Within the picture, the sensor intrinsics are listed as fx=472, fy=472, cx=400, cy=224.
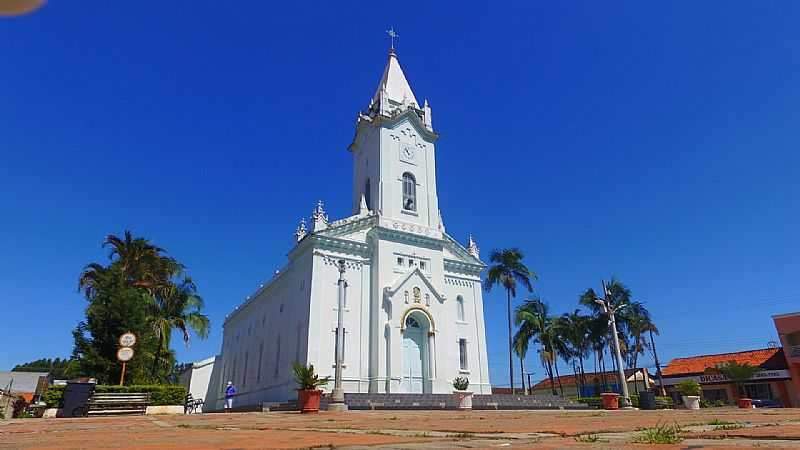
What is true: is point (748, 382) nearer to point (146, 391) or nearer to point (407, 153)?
point (407, 153)

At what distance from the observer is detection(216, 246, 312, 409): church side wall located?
27028mm

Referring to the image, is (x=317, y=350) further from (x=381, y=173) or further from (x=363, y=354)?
(x=381, y=173)

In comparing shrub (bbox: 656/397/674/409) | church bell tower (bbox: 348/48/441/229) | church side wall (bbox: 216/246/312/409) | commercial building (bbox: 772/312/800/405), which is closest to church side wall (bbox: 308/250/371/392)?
church side wall (bbox: 216/246/312/409)

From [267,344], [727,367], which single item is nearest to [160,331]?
[267,344]

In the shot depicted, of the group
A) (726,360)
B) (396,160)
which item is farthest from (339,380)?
(726,360)

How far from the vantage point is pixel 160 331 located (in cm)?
2939

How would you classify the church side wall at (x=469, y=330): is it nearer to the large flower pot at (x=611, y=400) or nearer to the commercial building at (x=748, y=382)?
the large flower pot at (x=611, y=400)

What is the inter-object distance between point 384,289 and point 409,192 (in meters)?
8.03

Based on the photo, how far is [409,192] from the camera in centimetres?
3272

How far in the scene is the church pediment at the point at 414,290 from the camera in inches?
1088

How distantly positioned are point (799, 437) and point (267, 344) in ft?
106

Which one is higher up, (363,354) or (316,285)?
(316,285)

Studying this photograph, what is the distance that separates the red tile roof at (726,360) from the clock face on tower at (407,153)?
33404 millimetres

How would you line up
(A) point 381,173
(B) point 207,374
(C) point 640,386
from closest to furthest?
(A) point 381,173
(B) point 207,374
(C) point 640,386
